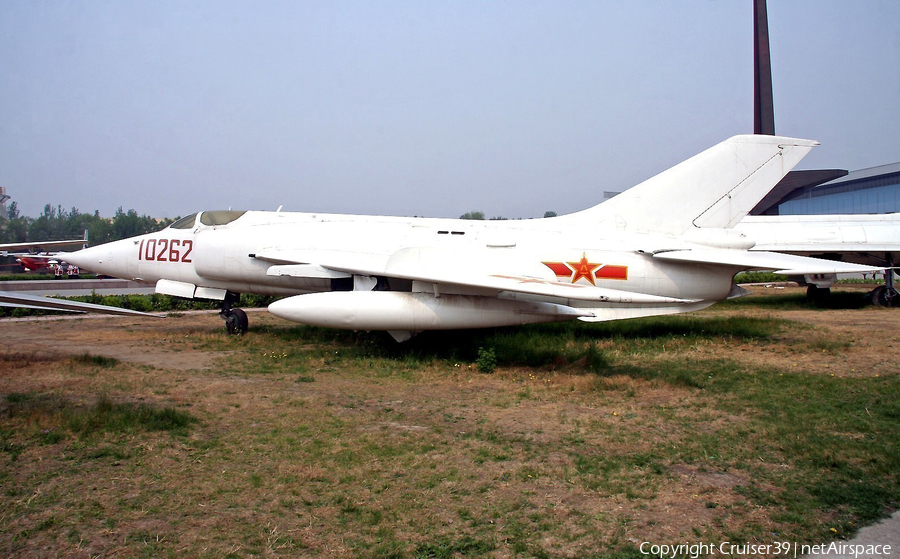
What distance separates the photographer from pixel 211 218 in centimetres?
1312

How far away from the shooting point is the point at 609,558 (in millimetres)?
3746

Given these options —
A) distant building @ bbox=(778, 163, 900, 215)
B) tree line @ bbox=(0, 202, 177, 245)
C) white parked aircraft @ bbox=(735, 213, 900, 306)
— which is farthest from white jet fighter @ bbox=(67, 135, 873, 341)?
distant building @ bbox=(778, 163, 900, 215)

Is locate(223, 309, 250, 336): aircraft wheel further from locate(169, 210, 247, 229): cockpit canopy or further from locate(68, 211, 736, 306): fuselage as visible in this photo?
locate(169, 210, 247, 229): cockpit canopy

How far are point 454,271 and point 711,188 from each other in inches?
219

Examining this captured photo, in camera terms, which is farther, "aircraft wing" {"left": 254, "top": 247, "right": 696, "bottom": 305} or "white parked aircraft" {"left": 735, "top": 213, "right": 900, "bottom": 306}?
"white parked aircraft" {"left": 735, "top": 213, "right": 900, "bottom": 306}

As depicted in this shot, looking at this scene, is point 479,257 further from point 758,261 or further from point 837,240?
point 837,240

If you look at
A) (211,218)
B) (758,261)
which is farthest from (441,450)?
(211,218)

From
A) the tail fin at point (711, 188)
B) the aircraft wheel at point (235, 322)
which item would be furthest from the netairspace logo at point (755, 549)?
the aircraft wheel at point (235, 322)

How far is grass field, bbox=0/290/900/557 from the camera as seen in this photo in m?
4.05

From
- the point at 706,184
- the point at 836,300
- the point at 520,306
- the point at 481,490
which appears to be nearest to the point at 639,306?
the point at 520,306

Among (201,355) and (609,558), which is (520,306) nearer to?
(201,355)

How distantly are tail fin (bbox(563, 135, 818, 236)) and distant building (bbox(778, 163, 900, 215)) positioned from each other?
4651cm

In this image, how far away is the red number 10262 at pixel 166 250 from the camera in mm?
12883

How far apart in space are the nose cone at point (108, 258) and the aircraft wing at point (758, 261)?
10.9 metres
